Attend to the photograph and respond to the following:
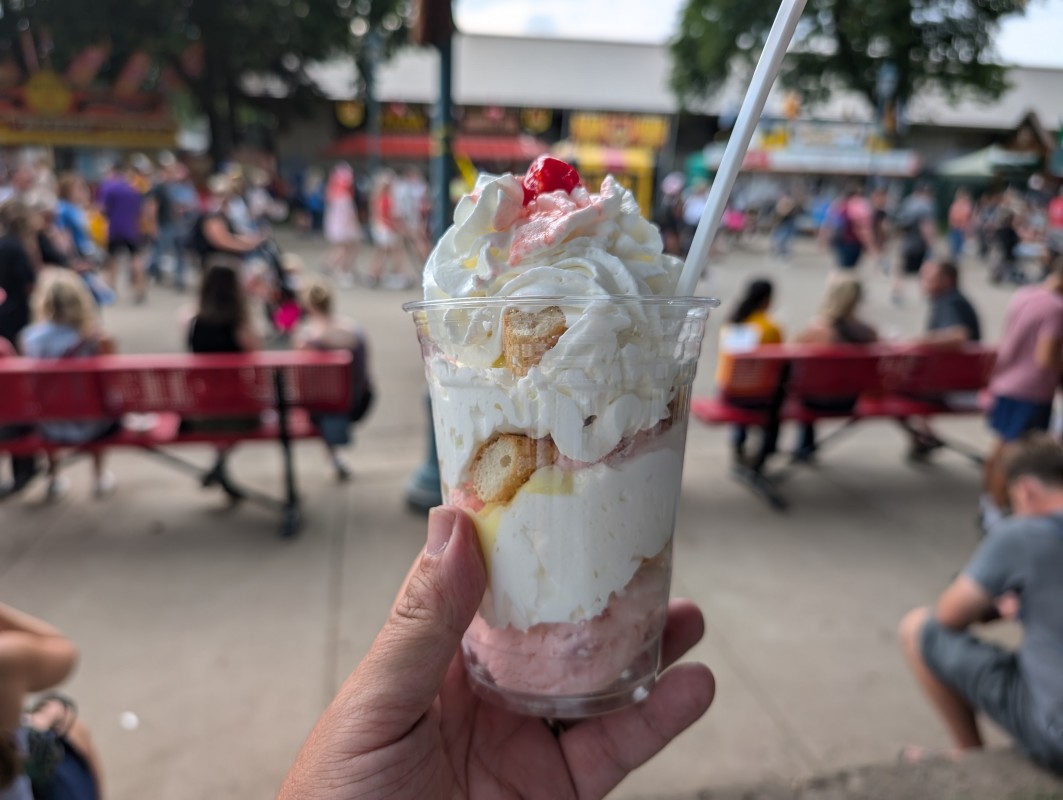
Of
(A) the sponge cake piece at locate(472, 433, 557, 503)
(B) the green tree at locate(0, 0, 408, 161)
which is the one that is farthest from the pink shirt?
(B) the green tree at locate(0, 0, 408, 161)

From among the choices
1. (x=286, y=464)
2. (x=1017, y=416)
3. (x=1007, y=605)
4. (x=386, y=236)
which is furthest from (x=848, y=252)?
(x=286, y=464)

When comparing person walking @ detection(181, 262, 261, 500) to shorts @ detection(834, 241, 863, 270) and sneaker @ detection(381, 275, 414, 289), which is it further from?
shorts @ detection(834, 241, 863, 270)

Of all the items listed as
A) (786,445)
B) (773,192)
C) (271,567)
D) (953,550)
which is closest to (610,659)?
(271,567)

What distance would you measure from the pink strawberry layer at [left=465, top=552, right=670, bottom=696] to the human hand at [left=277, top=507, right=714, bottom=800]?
105 mm

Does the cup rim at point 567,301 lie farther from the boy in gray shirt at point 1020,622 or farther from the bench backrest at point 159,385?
the bench backrest at point 159,385

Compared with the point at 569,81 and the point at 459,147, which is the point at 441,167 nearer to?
the point at 459,147

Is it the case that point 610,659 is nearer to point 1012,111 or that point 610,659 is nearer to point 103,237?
point 103,237

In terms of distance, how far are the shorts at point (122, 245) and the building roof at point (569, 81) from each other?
17.5 metres

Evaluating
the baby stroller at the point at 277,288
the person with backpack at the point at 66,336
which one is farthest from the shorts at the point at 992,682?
the baby stroller at the point at 277,288

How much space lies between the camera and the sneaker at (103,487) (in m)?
4.43

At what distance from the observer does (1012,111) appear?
2791cm

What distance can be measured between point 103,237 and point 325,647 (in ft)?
39.6

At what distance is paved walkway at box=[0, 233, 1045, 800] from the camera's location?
8.50ft

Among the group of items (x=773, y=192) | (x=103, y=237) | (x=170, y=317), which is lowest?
(x=170, y=317)
